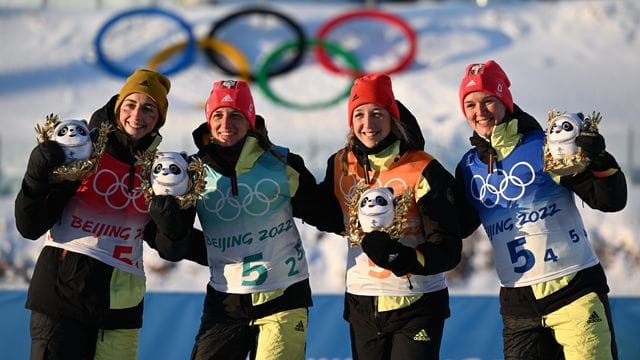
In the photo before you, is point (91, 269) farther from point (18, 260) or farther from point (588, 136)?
point (18, 260)

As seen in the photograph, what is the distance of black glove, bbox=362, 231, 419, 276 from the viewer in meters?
3.97

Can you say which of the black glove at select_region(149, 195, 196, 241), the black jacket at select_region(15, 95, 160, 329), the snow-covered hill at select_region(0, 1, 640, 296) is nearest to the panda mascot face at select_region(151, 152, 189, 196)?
the black glove at select_region(149, 195, 196, 241)

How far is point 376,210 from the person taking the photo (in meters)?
3.97

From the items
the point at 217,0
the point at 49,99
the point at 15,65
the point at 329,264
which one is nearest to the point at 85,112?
the point at 49,99

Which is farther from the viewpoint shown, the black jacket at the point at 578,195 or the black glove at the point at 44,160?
the black jacket at the point at 578,195

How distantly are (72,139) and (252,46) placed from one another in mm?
13183

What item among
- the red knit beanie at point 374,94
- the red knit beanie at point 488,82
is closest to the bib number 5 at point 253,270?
the red knit beanie at point 374,94

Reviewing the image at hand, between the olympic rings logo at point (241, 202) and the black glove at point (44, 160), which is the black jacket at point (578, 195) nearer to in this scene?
the olympic rings logo at point (241, 202)

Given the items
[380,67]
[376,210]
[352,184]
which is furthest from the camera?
[380,67]

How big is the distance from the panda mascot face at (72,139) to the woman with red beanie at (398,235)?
1.20 metres

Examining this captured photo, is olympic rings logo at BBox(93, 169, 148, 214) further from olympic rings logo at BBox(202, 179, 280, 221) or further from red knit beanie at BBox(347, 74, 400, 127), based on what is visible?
red knit beanie at BBox(347, 74, 400, 127)

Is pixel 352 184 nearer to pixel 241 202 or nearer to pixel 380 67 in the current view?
pixel 241 202

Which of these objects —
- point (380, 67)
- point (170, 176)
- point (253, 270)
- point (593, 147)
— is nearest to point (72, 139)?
point (170, 176)

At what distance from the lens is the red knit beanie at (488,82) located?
4.48 meters
